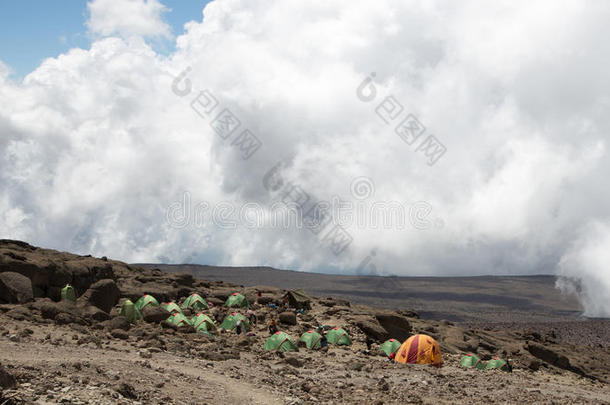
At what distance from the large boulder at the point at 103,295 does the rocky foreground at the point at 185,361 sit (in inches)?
2.4

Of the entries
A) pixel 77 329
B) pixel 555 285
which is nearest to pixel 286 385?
pixel 77 329

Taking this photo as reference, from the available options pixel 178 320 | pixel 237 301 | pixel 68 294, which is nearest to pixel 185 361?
pixel 178 320

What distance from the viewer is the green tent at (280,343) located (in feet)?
92.8

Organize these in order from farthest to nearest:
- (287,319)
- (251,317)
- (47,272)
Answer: (251,317)
(287,319)
(47,272)

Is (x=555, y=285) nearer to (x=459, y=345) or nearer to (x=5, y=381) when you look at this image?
(x=459, y=345)

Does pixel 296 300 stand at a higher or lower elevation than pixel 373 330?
higher

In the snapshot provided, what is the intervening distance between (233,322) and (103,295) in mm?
7669

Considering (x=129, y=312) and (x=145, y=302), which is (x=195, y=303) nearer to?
(x=145, y=302)

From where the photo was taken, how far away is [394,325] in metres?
36.4

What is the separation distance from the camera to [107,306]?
31797 mm

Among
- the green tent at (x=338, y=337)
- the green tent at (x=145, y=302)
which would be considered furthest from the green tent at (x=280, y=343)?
the green tent at (x=145, y=302)

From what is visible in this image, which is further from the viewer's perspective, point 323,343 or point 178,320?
point 323,343

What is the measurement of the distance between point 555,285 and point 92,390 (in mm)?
197214

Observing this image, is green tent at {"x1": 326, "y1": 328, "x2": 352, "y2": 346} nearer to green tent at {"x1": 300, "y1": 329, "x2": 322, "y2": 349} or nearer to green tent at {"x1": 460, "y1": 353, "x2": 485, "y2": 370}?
green tent at {"x1": 300, "y1": 329, "x2": 322, "y2": 349}
